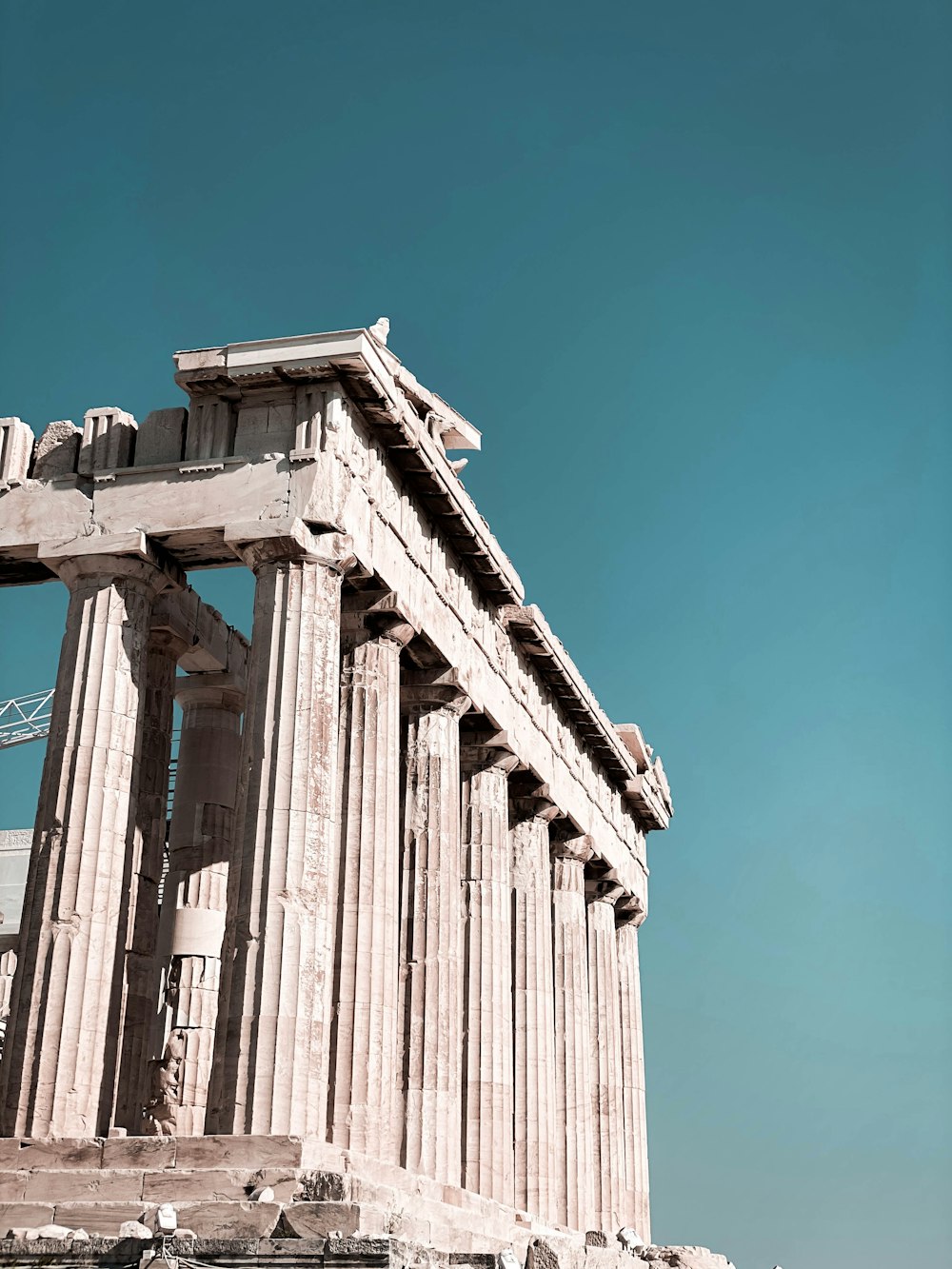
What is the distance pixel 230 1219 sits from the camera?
20.4 meters

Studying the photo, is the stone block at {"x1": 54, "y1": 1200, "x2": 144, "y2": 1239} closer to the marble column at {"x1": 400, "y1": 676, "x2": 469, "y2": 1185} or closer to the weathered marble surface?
the weathered marble surface

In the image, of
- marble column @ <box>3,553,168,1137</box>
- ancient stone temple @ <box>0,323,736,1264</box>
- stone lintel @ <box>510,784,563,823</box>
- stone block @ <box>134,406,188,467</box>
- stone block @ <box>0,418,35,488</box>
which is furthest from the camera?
stone lintel @ <box>510,784,563,823</box>

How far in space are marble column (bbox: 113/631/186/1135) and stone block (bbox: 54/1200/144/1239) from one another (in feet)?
30.0

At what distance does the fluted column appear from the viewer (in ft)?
77.2

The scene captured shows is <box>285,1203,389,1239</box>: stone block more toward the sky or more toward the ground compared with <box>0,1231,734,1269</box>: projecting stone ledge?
more toward the sky

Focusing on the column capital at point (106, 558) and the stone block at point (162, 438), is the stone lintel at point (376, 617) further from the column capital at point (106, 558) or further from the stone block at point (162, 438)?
the stone block at point (162, 438)

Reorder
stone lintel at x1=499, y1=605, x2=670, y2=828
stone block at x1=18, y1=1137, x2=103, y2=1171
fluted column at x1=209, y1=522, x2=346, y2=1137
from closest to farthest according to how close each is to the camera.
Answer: stone block at x1=18, y1=1137, x2=103, y2=1171 → fluted column at x1=209, y1=522, x2=346, y2=1137 → stone lintel at x1=499, y1=605, x2=670, y2=828

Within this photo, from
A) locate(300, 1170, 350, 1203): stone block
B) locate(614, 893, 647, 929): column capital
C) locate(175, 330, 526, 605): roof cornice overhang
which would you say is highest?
locate(175, 330, 526, 605): roof cornice overhang

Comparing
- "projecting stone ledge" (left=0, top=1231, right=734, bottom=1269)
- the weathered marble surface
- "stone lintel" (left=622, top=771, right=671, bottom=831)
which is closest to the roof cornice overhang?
the weathered marble surface

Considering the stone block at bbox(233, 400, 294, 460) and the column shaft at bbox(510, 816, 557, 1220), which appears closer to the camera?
the stone block at bbox(233, 400, 294, 460)

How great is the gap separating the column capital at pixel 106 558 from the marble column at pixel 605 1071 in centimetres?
2273

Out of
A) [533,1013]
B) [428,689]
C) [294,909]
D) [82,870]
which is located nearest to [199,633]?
Answer: [428,689]

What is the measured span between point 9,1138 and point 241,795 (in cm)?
591

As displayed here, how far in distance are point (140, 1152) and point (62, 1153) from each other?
55.1 inches
